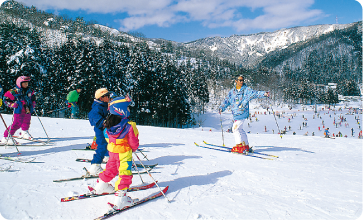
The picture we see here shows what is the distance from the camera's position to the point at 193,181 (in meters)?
4.04

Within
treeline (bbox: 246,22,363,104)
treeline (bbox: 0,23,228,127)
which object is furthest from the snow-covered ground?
treeline (bbox: 246,22,363,104)

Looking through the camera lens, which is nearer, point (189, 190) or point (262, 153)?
point (189, 190)

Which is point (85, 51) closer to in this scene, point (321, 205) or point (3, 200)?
point (3, 200)

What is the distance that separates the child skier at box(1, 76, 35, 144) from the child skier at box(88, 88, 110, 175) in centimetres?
381

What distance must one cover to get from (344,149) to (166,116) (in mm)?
32048

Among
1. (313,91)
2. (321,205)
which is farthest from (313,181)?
(313,91)

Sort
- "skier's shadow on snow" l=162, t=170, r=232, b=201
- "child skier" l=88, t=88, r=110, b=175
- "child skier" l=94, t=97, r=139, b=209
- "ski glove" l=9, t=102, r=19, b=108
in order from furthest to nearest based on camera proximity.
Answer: "ski glove" l=9, t=102, r=19, b=108 → "child skier" l=88, t=88, r=110, b=175 → "skier's shadow on snow" l=162, t=170, r=232, b=201 → "child skier" l=94, t=97, r=139, b=209

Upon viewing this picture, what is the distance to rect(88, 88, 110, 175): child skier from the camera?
4090mm

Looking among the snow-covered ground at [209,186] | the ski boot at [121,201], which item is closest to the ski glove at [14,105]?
the snow-covered ground at [209,186]

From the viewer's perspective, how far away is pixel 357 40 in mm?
197000

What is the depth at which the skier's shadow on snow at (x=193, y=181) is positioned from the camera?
3.77 m

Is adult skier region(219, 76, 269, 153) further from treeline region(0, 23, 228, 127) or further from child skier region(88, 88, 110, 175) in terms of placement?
treeline region(0, 23, 228, 127)

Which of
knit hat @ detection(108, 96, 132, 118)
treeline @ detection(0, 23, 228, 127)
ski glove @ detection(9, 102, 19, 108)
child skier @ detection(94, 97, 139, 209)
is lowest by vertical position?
child skier @ detection(94, 97, 139, 209)

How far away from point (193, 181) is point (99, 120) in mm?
2274
